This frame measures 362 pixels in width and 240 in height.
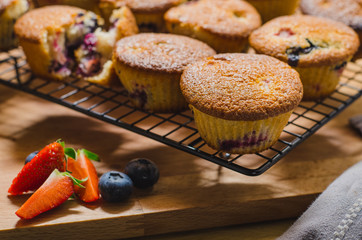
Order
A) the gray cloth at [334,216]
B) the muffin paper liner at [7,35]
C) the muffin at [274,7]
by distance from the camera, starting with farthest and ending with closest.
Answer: the muffin at [274,7]
the muffin paper liner at [7,35]
the gray cloth at [334,216]

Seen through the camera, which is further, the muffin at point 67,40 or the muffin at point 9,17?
the muffin at point 9,17

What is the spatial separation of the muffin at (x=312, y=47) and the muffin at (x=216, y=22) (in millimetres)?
128

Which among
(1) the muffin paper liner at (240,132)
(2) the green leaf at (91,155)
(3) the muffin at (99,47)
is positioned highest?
(3) the muffin at (99,47)

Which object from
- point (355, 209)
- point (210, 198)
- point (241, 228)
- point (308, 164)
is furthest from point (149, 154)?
point (355, 209)

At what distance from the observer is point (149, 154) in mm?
2355

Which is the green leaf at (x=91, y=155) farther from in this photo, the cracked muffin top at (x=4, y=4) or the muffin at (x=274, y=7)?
the muffin at (x=274, y=7)

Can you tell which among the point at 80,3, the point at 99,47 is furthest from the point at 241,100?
the point at 80,3

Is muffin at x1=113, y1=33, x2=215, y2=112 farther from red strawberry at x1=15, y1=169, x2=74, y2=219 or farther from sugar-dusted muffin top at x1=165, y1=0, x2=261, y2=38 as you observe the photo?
red strawberry at x1=15, y1=169, x2=74, y2=219

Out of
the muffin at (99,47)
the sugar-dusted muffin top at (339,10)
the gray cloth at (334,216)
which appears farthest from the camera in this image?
the sugar-dusted muffin top at (339,10)

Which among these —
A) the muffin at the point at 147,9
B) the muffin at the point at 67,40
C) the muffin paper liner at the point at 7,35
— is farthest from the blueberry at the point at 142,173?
the muffin paper liner at the point at 7,35

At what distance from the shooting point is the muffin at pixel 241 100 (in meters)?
1.82

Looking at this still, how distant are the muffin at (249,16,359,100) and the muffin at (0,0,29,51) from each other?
1304mm

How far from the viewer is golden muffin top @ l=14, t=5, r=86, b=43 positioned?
7.78ft

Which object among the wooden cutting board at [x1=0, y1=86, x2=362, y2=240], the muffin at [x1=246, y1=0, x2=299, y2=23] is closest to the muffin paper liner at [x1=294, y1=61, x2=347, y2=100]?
the wooden cutting board at [x1=0, y1=86, x2=362, y2=240]
